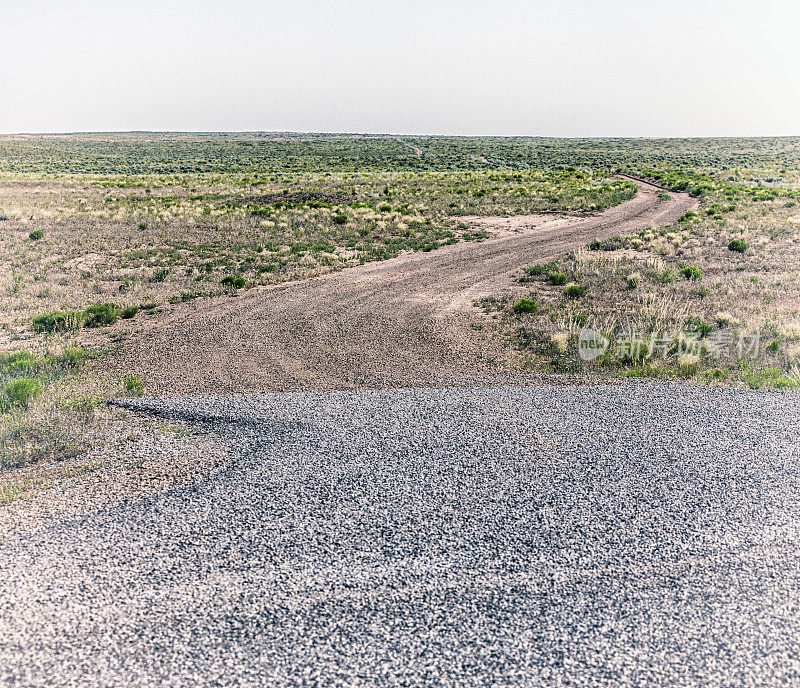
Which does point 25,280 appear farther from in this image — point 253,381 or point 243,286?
point 253,381

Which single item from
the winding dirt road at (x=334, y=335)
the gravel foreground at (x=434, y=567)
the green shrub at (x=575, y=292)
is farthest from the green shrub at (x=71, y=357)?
the green shrub at (x=575, y=292)

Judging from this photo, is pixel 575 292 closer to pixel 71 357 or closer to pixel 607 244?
pixel 607 244

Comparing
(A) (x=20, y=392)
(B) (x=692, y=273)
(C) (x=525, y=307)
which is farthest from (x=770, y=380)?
(A) (x=20, y=392)

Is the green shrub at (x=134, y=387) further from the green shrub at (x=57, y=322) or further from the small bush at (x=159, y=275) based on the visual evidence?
the small bush at (x=159, y=275)

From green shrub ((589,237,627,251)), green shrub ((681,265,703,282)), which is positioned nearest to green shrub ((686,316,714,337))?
green shrub ((681,265,703,282))

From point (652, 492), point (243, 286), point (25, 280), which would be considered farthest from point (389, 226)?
point (652, 492)

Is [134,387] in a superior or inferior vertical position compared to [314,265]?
inferior
